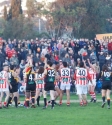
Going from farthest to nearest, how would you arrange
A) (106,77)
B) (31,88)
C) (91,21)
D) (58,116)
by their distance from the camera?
(91,21), (31,88), (106,77), (58,116)

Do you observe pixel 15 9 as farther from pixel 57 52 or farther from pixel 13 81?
pixel 13 81

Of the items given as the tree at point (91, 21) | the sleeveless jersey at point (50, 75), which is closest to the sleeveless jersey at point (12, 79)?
the sleeveless jersey at point (50, 75)

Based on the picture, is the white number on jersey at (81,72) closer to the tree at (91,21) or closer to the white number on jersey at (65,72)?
the white number on jersey at (65,72)

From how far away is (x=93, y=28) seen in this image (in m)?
60.3

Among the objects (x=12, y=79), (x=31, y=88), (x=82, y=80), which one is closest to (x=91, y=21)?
(x=82, y=80)

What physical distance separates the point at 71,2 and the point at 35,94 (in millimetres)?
35055

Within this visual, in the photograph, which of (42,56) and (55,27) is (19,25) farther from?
(42,56)

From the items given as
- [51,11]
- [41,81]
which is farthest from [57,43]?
[51,11]

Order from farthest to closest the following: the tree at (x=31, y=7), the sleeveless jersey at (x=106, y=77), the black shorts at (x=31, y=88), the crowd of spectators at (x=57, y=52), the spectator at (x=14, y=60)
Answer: the tree at (x=31, y=7) < the crowd of spectators at (x=57, y=52) < the spectator at (x=14, y=60) < the black shorts at (x=31, y=88) < the sleeveless jersey at (x=106, y=77)

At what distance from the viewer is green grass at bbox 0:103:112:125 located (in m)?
19.0

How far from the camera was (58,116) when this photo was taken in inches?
827

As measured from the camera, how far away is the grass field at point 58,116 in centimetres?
1905

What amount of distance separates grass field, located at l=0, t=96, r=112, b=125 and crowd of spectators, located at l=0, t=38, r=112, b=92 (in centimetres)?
1121

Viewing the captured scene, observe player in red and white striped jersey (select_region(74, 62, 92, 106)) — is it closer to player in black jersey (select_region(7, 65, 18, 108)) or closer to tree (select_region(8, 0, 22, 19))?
player in black jersey (select_region(7, 65, 18, 108))
